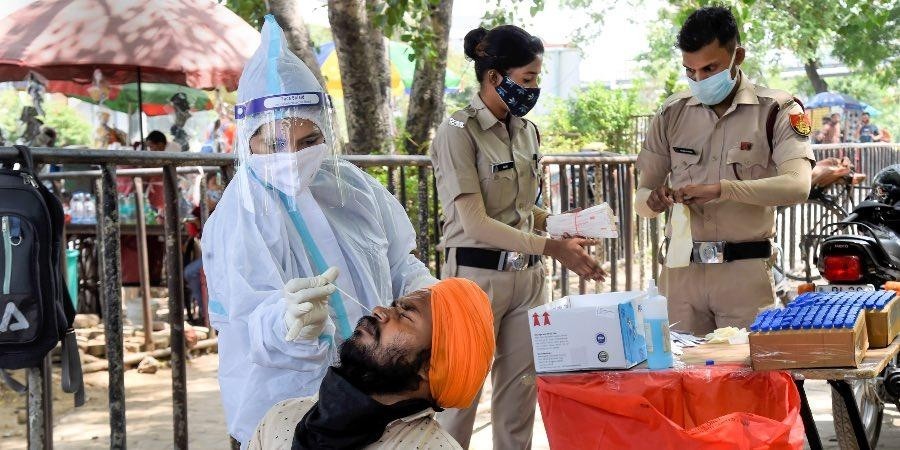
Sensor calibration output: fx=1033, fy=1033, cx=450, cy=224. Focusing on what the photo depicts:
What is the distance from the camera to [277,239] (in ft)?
8.64

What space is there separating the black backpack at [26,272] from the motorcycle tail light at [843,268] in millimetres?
3724

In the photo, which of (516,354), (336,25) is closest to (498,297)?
(516,354)

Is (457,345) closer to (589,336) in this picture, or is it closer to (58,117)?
(589,336)

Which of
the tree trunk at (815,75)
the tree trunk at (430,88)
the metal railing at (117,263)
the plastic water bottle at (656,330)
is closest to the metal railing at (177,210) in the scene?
the metal railing at (117,263)

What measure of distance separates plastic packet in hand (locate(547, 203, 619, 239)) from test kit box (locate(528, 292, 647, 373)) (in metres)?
0.74

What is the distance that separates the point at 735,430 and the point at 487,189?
5.48 ft

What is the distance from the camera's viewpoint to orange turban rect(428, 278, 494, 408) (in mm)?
2340

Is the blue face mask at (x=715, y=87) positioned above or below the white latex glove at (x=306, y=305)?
above

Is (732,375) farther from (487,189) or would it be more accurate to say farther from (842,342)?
(487,189)

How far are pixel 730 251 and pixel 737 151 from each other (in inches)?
15.5

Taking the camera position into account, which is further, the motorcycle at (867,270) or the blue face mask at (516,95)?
the motorcycle at (867,270)

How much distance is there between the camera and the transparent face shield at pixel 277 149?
2.67 m

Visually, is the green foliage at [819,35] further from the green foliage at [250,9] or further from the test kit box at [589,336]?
the test kit box at [589,336]

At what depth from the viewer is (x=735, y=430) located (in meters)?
2.78
